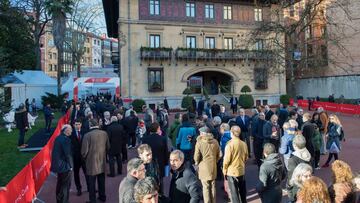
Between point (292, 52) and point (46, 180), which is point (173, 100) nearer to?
point (292, 52)

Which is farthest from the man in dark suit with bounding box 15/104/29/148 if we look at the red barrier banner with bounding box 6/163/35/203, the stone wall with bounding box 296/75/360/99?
the stone wall with bounding box 296/75/360/99

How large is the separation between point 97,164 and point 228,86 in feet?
106

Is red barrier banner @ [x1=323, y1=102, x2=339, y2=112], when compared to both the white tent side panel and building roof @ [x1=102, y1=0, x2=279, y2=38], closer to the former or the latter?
building roof @ [x1=102, y1=0, x2=279, y2=38]

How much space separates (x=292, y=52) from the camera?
21469 millimetres

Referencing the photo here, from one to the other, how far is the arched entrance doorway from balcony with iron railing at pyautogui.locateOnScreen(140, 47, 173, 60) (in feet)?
18.5

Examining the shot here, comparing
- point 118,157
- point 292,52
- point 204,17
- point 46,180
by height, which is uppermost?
point 204,17

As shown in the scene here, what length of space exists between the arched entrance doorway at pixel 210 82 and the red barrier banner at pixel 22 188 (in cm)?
3196

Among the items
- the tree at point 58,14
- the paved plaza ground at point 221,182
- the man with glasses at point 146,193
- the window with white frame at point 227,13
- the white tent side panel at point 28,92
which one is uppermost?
the window with white frame at point 227,13

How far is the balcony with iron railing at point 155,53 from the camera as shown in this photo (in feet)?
110

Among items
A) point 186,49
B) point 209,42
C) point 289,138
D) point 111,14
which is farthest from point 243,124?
point 111,14

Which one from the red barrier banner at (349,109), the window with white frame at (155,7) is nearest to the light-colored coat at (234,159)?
the red barrier banner at (349,109)

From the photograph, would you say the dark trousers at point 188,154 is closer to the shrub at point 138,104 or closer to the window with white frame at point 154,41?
the shrub at point 138,104

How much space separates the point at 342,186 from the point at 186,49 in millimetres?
31587

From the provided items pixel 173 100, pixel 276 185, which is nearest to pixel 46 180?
pixel 276 185
